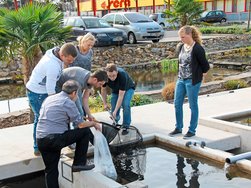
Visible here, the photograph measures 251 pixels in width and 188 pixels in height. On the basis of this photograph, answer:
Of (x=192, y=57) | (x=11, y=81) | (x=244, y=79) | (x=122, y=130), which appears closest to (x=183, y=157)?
(x=122, y=130)

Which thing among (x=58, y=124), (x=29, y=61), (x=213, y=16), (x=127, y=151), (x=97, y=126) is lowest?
(x=127, y=151)

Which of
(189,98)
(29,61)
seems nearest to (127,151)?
(189,98)

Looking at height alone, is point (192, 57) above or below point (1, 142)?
above

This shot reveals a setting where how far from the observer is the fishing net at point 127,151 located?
5977mm

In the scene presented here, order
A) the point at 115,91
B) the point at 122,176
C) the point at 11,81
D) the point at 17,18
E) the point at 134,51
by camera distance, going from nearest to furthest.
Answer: the point at 122,176
the point at 115,91
the point at 17,18
the point at 11,81
the point at 134,51

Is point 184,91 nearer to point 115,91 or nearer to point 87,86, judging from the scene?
point 115,91

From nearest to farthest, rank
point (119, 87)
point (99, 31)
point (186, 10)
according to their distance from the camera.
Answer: point (119, 87), point (99, 31), point (186, 10)

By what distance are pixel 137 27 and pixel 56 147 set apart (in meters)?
17.0

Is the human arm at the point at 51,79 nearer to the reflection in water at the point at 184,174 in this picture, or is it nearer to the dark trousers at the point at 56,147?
the dark trousers at the point at 56,147

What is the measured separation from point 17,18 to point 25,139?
7.91 feet

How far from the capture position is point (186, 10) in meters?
26.2

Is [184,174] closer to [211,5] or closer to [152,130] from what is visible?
[152,130]

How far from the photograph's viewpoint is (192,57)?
6.85 meters

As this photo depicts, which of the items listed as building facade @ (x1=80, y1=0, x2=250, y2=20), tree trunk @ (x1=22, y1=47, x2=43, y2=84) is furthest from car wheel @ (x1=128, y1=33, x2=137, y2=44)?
building facade @ (x1=80, y1=0, x2=250, y2=20)
